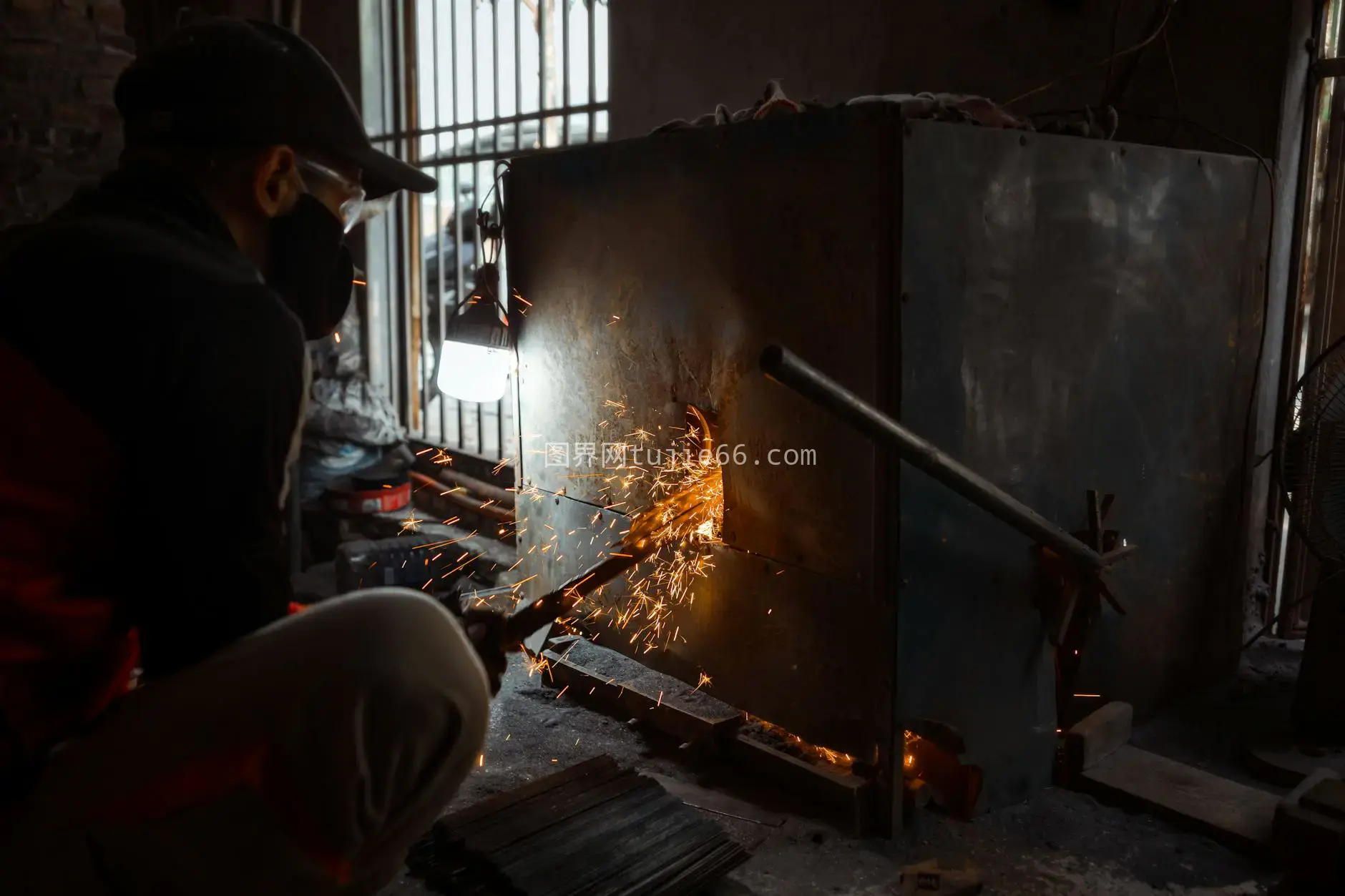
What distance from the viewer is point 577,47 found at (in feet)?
17.4

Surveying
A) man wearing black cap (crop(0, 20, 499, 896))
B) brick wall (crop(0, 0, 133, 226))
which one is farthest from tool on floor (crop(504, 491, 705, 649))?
brick wall (crop(0, 0, 133, 226))

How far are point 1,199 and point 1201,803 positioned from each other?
645cm

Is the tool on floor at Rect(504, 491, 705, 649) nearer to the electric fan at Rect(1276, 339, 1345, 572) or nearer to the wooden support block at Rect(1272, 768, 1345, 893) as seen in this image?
the wooden support block at Rect(1272, 768, 1345, 893)

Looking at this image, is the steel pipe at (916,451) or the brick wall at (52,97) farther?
the brick wall at (52,97)

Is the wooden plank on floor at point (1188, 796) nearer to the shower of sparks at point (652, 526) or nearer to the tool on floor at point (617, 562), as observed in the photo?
the shower of sparks at point (652, 526)

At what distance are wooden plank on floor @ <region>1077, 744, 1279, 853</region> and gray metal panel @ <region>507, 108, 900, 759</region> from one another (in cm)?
77

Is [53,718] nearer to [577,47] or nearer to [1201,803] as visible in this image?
[1201,803]

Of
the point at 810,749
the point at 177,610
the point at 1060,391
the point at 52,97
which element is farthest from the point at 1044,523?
the point at 52,97

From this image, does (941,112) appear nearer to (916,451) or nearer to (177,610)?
(916,451)

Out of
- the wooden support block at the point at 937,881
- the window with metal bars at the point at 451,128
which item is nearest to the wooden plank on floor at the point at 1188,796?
the wooden support block at the point at 937,881

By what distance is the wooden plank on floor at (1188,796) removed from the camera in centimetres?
253

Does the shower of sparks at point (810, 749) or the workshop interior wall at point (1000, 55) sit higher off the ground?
the workshop interior wall at point (1000, 55)

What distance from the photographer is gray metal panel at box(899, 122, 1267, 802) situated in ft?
7.87

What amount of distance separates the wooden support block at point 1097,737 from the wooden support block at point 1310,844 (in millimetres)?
533
